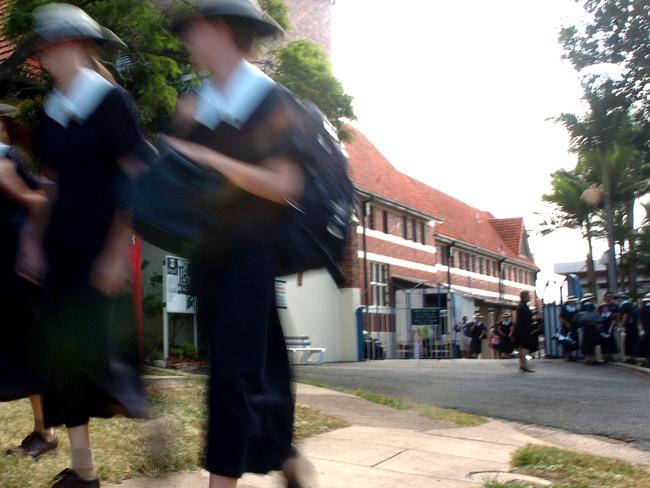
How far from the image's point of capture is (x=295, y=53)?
13.6 meters

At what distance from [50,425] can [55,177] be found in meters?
0.92

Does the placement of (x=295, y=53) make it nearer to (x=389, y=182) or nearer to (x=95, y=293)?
(x=95, y=293)

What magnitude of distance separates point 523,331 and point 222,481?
1366 centimetres

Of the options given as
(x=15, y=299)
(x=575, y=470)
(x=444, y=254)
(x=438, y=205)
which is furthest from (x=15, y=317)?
(x=438, y=205)

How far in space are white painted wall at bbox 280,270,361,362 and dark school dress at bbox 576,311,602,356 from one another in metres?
8.98

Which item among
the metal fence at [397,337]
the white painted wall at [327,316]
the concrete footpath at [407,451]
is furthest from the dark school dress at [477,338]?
the concrete footpath at [407,451]

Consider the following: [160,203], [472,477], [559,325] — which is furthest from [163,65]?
[559,325]

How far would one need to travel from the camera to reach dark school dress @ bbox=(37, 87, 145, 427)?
117 inches

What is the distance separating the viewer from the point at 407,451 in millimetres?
5223

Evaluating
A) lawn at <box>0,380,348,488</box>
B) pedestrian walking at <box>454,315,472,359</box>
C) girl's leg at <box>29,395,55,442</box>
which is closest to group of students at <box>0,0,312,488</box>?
lawn at <box>0,380,348,488</box>

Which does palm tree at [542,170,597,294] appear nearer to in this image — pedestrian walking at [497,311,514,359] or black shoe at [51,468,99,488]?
pedestrian walking at [497,311,514,359]

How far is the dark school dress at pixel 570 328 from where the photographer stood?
19.4m

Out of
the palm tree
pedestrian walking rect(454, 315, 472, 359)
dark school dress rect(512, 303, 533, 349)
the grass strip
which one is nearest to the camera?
the grass strip

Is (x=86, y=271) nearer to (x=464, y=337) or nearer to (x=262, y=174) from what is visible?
(x=262, y=174)
